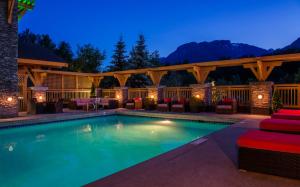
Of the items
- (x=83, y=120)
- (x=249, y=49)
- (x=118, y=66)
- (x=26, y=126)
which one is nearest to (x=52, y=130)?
(x=26, y=126)

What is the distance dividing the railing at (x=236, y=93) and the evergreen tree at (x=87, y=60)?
1741cm

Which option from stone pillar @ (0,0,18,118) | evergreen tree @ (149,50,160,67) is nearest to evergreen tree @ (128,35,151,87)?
evergreen tree @ (149,50,160,67)

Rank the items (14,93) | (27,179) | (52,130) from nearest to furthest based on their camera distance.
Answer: (27,179) < (52,130) < (14,93)

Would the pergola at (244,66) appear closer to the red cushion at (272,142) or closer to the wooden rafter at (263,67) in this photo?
the wooden rafter at (263,67)

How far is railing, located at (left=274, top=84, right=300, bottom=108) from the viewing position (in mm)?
10594

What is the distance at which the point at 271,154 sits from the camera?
319cm

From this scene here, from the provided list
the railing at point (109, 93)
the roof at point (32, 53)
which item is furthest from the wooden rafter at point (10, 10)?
the railing at point (109, 93)

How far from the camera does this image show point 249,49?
86.8m

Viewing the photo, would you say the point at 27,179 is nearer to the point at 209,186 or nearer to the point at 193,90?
the point at 209,186

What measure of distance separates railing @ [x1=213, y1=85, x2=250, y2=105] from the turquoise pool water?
3593mm

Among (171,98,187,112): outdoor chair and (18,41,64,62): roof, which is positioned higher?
(18,41,64,62): roof

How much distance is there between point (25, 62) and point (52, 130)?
16.5 ft

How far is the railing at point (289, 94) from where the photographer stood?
10594 mm

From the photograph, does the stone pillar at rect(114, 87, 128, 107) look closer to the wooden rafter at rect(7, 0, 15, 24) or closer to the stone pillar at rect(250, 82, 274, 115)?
the wooden rafter at rect(7, 0, 15, 24)
